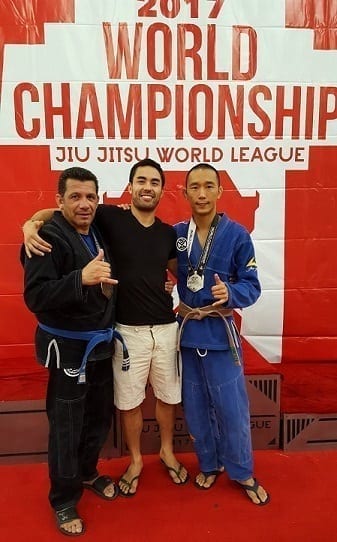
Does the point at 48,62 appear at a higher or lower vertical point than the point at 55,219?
higher

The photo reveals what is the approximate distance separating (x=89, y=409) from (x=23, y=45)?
1777 mm

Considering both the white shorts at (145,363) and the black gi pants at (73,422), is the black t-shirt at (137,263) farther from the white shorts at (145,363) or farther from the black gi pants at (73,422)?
the black gi pants at (73,422)

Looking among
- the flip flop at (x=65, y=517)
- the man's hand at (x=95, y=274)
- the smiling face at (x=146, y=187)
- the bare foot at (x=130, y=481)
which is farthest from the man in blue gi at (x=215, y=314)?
the flip flop at (x=65, y=517)

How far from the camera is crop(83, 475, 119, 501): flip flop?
169 cm

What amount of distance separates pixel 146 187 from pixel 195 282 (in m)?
0.39

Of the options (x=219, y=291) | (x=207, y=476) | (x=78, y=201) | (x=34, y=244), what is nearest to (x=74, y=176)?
(x=78, y=201)

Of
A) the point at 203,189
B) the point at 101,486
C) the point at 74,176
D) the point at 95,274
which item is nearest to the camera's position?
the point at 95,274

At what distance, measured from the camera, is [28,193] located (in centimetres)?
232

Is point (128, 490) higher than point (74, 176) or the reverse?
the reverse

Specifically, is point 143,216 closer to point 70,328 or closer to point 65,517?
point 70,328

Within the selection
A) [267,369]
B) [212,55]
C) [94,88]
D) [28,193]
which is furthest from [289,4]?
[267,369]

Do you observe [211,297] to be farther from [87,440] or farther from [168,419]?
[87,440]

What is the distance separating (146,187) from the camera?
5.20 feet

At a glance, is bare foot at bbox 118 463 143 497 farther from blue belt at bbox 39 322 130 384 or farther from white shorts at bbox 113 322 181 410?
blue belt at bbox 39 322 130 384
